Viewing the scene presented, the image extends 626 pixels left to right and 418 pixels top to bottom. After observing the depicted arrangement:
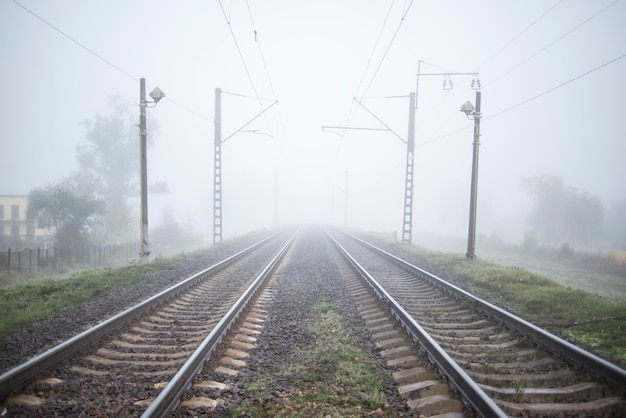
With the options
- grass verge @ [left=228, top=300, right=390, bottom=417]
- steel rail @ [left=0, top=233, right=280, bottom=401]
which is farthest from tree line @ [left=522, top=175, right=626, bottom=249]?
steel rail @ [left=0, top=233, right=280, bottom=401]

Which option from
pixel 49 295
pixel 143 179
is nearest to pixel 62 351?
pixel 49 295

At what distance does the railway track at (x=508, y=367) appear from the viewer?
3.72 m

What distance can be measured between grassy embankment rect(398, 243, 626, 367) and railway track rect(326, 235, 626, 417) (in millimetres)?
815

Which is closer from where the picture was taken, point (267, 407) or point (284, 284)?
point (267, 407)

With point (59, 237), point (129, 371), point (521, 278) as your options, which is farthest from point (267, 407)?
point (59, 237)

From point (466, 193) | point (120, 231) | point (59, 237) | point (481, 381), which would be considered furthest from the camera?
point (466, 193)

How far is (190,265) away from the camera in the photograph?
47.8 ft

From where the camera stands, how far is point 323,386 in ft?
14.1

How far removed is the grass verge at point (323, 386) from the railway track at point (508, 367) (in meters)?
0.48

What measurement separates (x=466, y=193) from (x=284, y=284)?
276 ft

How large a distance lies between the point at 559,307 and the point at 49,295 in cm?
1139

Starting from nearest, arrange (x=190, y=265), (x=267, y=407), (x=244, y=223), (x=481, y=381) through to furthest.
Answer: (x=267, y=407) < (x=481, y=381) < (x=190, y=265) < (x=244, y=223)

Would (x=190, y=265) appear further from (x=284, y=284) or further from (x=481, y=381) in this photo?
(x=481, y=381)

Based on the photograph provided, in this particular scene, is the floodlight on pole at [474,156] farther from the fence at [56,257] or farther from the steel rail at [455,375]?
the fence at [56,257]
